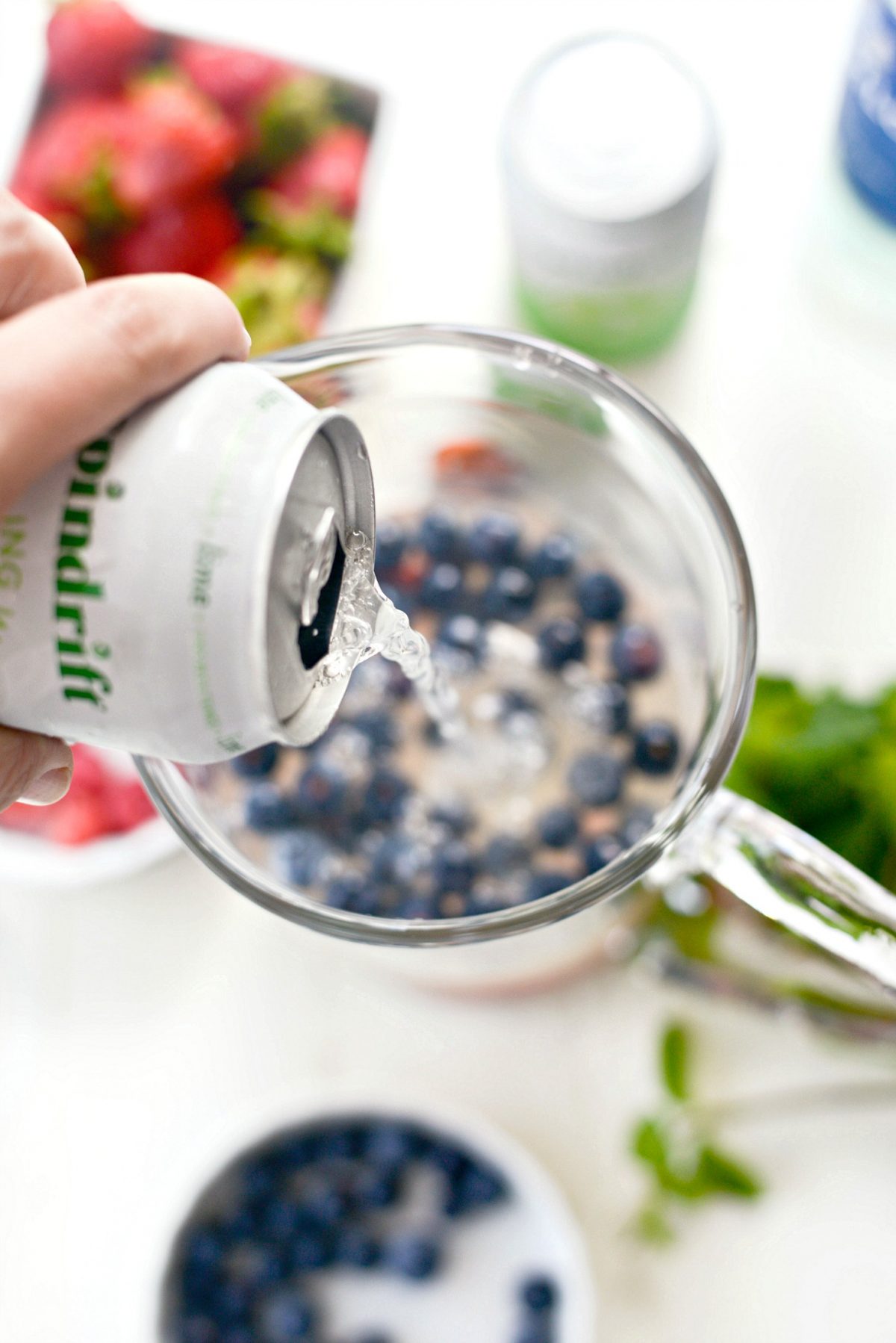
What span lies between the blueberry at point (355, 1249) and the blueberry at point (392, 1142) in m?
0.05

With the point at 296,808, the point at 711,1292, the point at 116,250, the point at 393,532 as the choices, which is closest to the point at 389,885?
the point at 296,808

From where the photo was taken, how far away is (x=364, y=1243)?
76 cm

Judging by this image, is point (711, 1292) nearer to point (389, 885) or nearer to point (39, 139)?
point (389, 885)

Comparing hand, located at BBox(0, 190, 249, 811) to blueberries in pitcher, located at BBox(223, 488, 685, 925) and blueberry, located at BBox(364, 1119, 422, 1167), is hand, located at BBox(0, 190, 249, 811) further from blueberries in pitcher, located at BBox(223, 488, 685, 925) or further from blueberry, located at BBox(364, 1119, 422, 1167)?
blueberry, located at BBox(364, 1119, 422, 1167)

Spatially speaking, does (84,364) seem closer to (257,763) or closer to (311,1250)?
(257,763)

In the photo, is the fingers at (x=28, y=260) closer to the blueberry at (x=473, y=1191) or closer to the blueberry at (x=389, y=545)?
the blueberry at (x=389, y=545)

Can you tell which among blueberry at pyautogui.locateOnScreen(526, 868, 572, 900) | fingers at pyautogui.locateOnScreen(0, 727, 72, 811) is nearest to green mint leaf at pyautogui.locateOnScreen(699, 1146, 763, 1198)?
blueberry at pyautogui.locateOnScreen(526, 868, 572, 900)

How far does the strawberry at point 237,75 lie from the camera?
2.84 ft

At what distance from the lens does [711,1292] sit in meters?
0.77

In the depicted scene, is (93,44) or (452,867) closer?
(452,867)

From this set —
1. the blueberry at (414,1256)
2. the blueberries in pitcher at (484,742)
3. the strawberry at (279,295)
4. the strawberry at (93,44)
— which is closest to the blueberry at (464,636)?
the blueberries in pitcher at (484,742)

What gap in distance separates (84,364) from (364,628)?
0.47ft

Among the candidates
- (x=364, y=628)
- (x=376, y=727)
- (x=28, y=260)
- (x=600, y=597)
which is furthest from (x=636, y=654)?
(x=28, y=260)

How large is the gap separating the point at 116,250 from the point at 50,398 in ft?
1.90
